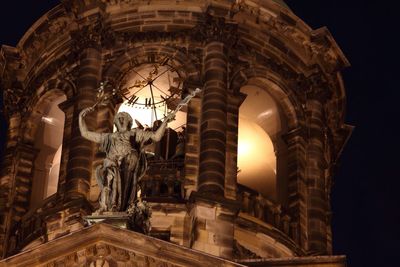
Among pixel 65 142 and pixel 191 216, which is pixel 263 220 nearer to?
pixel 191 216

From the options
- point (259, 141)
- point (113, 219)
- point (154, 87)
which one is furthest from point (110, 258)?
point (259, 141)

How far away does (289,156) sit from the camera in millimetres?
42938

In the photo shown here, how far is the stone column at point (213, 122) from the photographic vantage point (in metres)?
40.2

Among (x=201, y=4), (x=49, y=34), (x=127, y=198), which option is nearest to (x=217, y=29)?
(x=201, y=4)

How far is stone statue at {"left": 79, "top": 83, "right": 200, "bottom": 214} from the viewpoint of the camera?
118 ft

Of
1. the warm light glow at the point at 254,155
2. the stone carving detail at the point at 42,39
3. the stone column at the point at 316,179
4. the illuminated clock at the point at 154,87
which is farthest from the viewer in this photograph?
the warm light glow at the point at 254,155

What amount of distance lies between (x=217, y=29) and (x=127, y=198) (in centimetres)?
793

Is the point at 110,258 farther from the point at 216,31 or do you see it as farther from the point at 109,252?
the point at 216,31

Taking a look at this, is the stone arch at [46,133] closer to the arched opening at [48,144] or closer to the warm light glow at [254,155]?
the arched opening at [48,144]

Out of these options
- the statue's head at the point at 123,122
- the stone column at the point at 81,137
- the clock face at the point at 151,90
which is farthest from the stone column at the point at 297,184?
the statue's head at the point at 123,122

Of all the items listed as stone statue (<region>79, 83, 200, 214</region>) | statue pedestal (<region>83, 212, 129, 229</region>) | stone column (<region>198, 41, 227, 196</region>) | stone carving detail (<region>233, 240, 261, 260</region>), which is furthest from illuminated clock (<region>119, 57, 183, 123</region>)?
statue pedestal (<region>83, 212, 129, 229</region>)

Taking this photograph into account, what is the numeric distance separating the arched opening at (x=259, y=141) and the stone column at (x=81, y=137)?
370 cm

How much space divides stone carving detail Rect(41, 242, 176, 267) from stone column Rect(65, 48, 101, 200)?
5.58 metres

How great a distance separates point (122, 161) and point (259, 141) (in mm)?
9870
